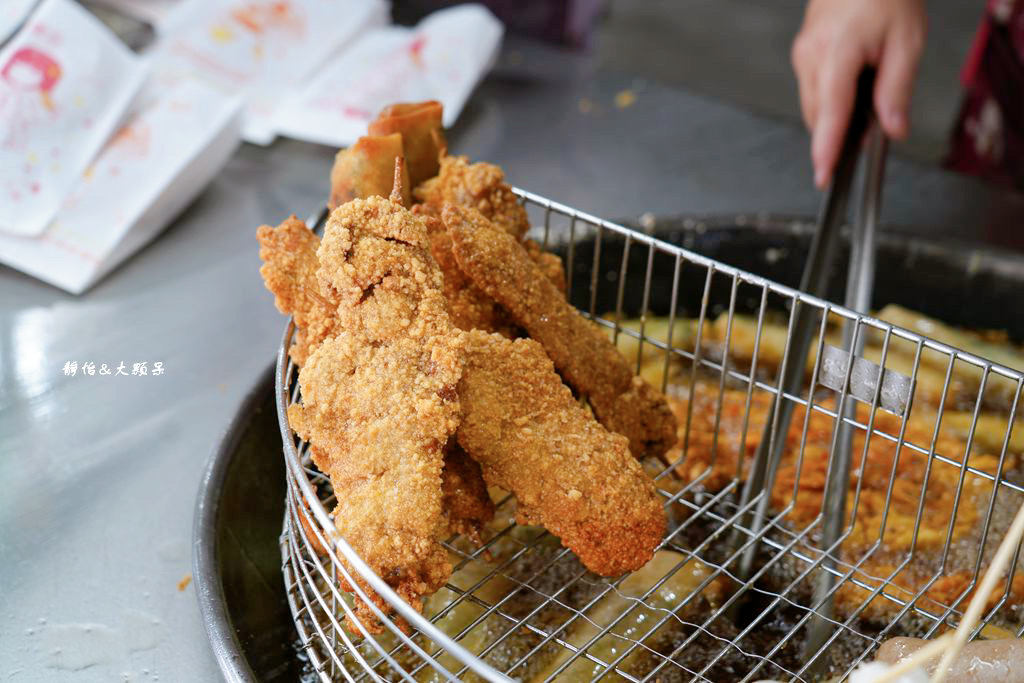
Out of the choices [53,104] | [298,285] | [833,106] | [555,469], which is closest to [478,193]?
[298,285]

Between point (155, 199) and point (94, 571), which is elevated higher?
point (155, 199)

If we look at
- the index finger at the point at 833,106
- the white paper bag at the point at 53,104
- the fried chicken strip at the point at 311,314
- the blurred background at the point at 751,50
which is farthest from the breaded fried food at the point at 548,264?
the blurred background at the point at 751,50

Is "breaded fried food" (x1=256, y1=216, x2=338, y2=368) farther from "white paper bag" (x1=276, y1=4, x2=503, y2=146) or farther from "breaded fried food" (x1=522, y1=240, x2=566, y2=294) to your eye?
"white paper bag" (x1=276, y1=4, x2=503, y2=146)

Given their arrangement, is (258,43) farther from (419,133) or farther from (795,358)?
(795,358)

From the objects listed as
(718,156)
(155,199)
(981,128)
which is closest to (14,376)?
(155,199)

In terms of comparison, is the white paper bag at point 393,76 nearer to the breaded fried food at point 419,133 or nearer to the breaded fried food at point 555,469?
the breaded fried food at point 419,133

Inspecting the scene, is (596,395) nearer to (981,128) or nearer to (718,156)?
(718,156)
